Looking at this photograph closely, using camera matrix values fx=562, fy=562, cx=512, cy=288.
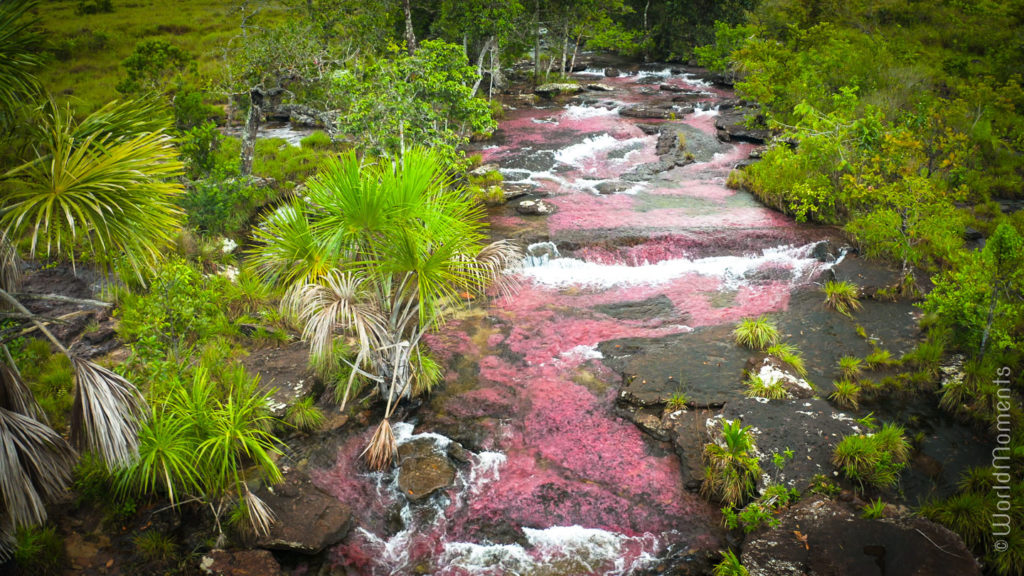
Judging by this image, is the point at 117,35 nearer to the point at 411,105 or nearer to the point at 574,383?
the point at 411,105

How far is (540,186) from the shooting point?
23750mm

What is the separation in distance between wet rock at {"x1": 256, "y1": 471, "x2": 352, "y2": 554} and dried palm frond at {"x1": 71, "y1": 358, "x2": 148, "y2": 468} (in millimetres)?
2550

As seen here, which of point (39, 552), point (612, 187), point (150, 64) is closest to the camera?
point (39, 552)

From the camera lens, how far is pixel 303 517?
8.59 meters

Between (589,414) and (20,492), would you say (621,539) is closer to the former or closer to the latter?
(589,414)

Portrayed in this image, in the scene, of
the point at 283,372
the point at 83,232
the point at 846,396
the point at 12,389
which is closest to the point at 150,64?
the point at 283,372

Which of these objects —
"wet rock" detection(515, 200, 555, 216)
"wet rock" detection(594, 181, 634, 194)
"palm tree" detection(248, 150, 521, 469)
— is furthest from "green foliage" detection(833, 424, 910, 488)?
"wet rock" detection(594, 181, 634, 194)

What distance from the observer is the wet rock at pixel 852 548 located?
23.3 ft

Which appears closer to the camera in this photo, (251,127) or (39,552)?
(39,552)

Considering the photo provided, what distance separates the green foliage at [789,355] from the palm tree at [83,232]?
1166cm

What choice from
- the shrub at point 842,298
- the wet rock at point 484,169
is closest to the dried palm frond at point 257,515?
the shrub at point 842,298

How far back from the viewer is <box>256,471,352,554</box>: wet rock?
8180 millimetres

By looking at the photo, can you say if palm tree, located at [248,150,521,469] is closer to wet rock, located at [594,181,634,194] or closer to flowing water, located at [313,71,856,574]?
flowing water, located at [313,71,856,574]

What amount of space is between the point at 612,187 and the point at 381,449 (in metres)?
16.5
